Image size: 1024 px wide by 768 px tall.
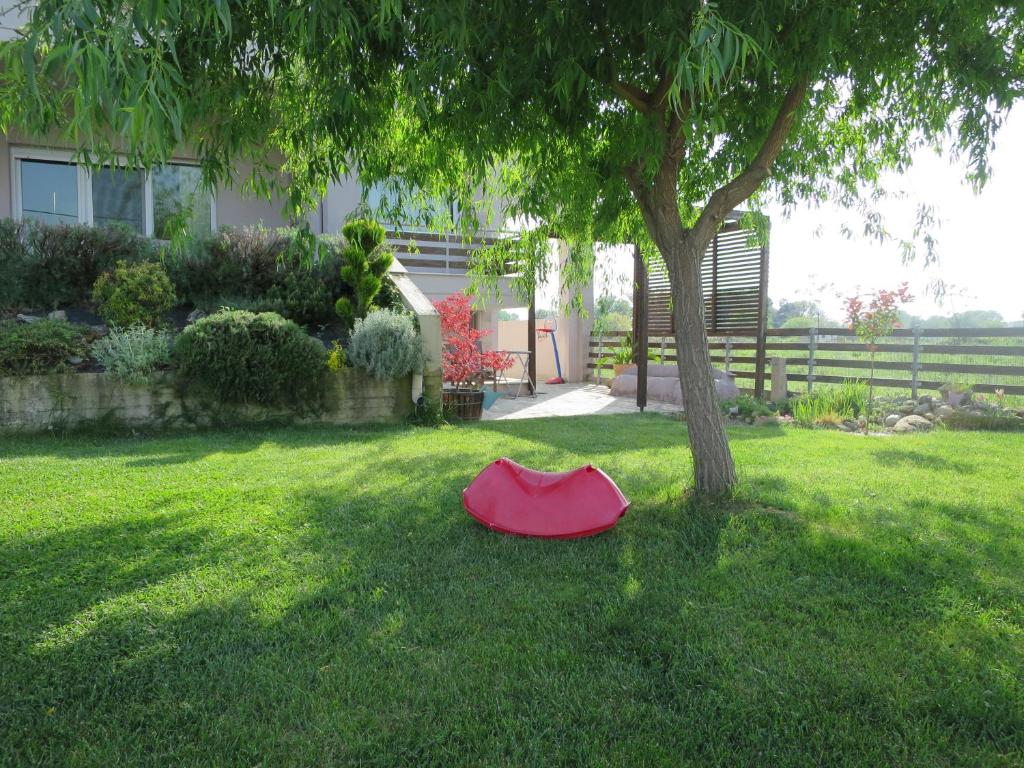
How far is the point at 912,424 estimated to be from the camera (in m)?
7.95

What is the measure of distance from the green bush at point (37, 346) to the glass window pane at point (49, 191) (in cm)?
353

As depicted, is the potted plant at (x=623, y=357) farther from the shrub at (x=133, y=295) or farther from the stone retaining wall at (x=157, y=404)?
the shrub at (x=133, y=295)

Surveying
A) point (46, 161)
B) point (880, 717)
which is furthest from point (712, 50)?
point (46, 161)

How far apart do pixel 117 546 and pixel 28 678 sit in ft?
4.08

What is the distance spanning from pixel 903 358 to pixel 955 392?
1301 mm

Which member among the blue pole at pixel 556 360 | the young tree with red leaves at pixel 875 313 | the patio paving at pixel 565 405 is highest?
the young tree with red leaves at pixel 875 313

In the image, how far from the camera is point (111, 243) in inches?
318

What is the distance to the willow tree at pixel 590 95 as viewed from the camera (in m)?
2.79

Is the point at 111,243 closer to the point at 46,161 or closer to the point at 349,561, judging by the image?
the point at 46,161

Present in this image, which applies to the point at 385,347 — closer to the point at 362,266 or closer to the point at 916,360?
the point at 362,266

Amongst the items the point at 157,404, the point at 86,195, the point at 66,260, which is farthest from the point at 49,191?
the point at 157,404

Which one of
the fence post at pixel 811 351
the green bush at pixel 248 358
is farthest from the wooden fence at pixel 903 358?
the green bush at pixel 248 358

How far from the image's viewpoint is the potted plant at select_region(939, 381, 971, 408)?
29.2 feet

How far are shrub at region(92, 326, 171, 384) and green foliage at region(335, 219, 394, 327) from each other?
2.19m
